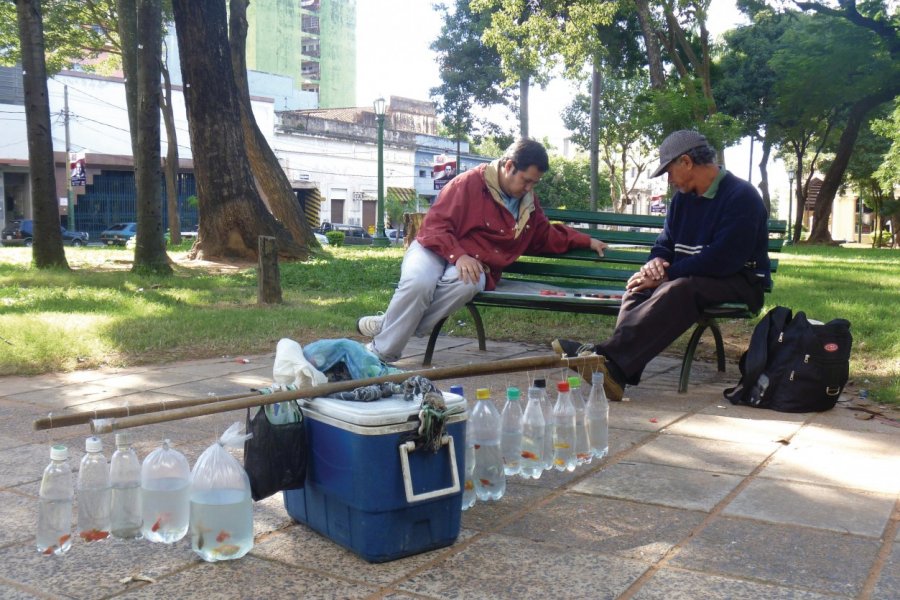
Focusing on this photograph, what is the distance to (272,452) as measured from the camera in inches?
110

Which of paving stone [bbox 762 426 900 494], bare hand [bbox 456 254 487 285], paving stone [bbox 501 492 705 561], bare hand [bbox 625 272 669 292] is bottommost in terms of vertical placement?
paving stone [bbox 501 492 705 561]

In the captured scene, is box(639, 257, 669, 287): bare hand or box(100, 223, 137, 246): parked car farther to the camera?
box(100, 223, 137, 246): parked car

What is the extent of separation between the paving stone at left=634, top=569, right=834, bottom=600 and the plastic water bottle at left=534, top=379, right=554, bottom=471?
3.25 ft

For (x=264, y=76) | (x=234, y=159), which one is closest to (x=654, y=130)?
(x=234, y=159)

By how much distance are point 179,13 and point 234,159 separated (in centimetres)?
247

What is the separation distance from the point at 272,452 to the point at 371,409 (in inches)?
14.7

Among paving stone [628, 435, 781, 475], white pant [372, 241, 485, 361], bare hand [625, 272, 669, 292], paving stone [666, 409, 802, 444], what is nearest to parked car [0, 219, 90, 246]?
white pant [372, 241, 485, 361]

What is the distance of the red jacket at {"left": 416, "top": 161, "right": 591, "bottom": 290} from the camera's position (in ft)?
18.2

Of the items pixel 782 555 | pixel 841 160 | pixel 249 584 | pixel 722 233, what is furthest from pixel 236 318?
pixel 841 160

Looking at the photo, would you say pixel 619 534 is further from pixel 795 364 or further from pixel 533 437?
pixel 795 364

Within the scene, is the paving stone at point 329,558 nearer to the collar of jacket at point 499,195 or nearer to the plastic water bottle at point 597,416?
the plastic water bottle at point 597,416

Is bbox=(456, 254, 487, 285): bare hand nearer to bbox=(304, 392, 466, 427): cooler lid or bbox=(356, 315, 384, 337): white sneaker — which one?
bbox=(356, 315, 384, 337): white sneaker

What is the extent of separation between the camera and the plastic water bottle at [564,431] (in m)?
3.61

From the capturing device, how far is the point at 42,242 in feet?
44.0
